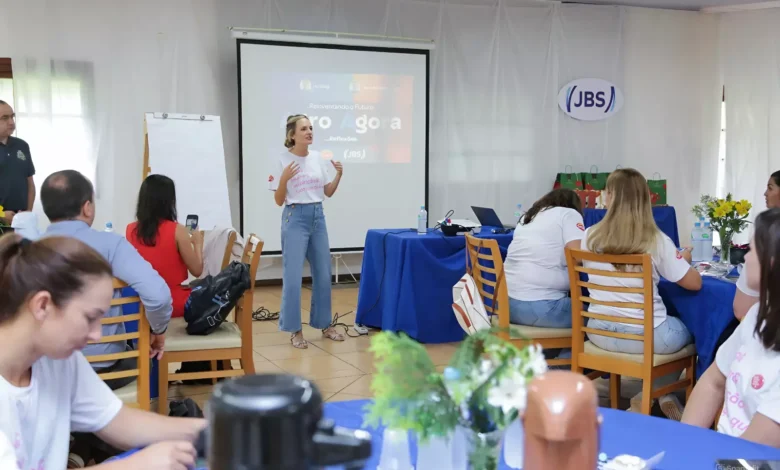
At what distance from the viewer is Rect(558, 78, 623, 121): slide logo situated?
305 inches

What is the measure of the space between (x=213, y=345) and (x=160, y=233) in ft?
1.84

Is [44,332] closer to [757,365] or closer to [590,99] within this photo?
[757,365]

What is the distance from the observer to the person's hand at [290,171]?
4.57 m

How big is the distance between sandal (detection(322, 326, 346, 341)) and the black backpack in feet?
5.61

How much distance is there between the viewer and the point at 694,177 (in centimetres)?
843

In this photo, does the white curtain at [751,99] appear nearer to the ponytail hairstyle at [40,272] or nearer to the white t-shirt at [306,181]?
the white t-shirt at [306,181]

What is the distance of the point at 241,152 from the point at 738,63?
5.40 meters

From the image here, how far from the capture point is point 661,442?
1.38 meters

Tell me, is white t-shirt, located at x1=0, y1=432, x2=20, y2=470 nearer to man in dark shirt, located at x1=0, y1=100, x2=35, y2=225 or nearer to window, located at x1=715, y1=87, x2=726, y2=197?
man in dark shirt, located at x1=0, y1=100, x2=35, y2=225

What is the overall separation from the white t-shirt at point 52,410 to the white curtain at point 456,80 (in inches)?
202

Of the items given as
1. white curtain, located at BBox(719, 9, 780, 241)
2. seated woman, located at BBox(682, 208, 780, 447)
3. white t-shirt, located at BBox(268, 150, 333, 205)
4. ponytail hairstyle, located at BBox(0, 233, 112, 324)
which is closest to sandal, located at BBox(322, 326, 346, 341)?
white t-shirt, located at BBox(268, 150, 333, 205)

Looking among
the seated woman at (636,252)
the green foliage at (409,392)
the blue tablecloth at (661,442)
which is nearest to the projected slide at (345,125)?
the seated woman at (636,252)

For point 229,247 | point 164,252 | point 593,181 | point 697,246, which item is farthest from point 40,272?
point 593,181

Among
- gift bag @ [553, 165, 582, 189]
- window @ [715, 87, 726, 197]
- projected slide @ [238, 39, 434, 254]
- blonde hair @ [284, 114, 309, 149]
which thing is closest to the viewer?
blonde hair @ [284, 114, 309, 149]
